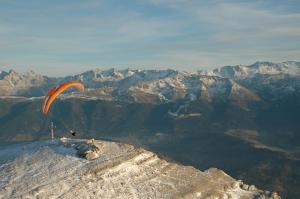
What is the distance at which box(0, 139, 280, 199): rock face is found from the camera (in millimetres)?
85500

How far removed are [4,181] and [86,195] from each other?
1634cm

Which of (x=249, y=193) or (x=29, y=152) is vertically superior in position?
(x=29, y=152)

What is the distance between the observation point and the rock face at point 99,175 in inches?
3366

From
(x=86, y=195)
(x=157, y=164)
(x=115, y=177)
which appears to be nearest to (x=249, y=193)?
(x=157, y=164)

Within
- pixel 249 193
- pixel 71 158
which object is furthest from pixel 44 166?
pixel 249 193

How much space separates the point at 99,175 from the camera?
297ft

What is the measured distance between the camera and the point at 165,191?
89.8 meters

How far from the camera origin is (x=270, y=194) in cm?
10081

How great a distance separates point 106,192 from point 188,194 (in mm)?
15847

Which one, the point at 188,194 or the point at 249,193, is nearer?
the point at 188,194

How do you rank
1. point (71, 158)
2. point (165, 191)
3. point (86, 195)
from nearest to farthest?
point (86, 195) < point (165, 191) < point (71, 158)

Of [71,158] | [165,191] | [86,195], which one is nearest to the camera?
[86,195]

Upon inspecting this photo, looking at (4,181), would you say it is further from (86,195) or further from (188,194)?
(188,194)

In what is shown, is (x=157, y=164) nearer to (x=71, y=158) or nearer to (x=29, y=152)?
(x=71, y=158)
